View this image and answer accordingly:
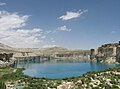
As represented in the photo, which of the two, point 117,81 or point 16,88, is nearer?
point 117,81

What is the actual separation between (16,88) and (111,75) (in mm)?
21740

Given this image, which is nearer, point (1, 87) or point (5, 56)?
point (1, 87)

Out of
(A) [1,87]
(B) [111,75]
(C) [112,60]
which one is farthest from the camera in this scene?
(C) [112,60]

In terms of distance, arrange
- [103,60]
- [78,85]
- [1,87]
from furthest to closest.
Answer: [103,60]
[78,85]
[1,87]

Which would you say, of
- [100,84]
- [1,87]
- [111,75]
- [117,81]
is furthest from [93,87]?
[1,87]

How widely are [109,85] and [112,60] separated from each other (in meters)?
132

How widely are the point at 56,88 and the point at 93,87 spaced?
8.16 m

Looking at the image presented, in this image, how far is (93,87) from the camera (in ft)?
168

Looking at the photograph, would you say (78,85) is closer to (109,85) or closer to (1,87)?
(109,85)

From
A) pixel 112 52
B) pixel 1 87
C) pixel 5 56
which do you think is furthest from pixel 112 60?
pixel 1 87

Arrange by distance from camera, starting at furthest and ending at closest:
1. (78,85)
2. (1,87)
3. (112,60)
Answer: (112,60) < (78,85) < (1,87)

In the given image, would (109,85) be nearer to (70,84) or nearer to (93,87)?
(93,87)

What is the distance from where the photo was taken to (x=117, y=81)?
5562cm

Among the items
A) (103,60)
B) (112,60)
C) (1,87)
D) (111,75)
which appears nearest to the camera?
(1,87)
